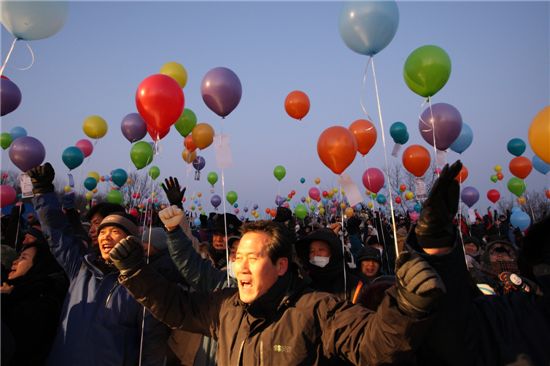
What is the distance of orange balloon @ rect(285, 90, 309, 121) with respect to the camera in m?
8.09

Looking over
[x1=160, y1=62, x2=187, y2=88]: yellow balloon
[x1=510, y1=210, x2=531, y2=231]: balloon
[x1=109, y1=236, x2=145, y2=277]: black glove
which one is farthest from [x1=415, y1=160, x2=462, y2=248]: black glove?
[x1=510, y1=210, x2=531, y2=231]: balloon

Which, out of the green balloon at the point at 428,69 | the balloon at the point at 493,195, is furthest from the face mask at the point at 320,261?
the balloon at the point at 493,195

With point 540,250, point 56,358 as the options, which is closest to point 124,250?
point 56,358

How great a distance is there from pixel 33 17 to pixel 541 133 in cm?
Answer: 525

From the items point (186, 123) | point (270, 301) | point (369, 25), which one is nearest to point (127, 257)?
point (270, 301)

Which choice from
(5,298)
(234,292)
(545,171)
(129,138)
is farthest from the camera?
(545,171)

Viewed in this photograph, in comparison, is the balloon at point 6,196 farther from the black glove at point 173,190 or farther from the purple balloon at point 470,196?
the purple balloon at point 470,196

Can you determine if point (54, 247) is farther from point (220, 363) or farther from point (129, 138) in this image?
point (129, 138)

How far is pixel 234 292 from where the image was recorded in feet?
6.44

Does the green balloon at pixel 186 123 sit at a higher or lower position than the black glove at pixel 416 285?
higher

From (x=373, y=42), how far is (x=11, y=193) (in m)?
7.41

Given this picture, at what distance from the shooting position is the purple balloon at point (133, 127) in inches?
279

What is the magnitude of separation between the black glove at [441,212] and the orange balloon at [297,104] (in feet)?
23.3

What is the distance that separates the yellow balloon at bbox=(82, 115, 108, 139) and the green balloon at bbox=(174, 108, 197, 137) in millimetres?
2637
